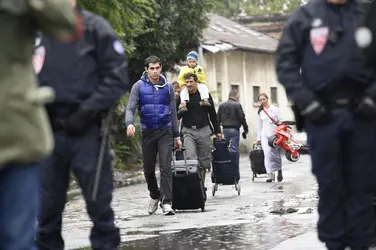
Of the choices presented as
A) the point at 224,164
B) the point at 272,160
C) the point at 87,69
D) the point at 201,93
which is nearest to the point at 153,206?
the point at 201,93

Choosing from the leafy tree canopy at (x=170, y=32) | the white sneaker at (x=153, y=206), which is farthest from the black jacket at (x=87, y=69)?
A: the leafy tree canopy at (x=170, y=32)

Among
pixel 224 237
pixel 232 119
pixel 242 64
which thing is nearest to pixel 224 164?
pixel 232 119

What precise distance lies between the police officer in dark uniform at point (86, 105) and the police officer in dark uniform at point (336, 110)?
1118 millimetres

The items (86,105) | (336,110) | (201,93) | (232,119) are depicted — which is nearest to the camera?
(86,105)

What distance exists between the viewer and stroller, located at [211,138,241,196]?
54.0 ft

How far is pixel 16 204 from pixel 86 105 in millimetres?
1544

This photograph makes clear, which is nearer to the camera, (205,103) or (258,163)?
(205,103)

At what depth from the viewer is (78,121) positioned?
664cm

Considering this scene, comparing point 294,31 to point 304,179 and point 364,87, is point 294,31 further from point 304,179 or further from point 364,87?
point 304,179

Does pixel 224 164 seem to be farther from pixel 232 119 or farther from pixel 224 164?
pixel 232 119

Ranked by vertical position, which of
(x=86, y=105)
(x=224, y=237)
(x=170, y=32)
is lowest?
(x=224, y=237)

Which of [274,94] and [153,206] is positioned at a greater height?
[274,94]

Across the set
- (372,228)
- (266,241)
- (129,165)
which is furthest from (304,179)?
(372,228)

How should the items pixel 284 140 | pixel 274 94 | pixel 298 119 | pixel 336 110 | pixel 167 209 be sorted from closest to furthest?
pixel 336 110, pixel 298 119, pixel 167 209, pixel 284 140, pixel 274 94
